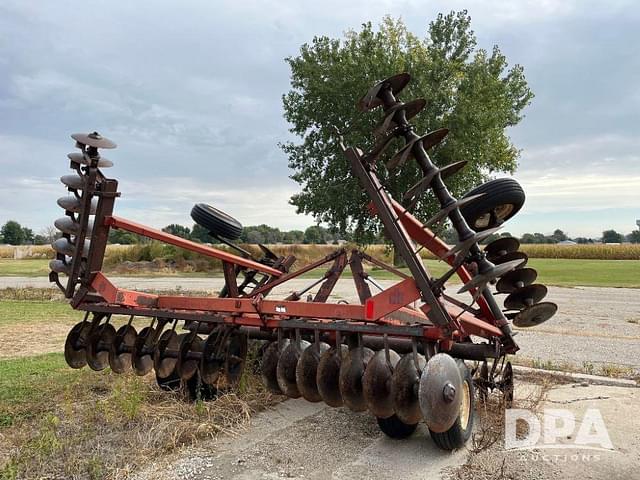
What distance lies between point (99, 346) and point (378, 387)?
267 centimetres

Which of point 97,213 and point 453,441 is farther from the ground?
point 97,213

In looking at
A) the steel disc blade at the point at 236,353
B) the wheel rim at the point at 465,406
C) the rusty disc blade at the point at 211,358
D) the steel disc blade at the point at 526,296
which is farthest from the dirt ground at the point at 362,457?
the steel disc blade at the point at 526,296

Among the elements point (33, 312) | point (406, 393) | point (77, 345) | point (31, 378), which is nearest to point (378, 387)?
point (406, 393)

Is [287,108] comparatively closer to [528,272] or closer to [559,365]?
[559,365]

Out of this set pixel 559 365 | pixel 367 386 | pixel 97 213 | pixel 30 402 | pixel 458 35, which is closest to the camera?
pixel 367 386

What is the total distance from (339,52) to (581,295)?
15120mm

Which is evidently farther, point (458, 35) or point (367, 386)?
point (458, 35)

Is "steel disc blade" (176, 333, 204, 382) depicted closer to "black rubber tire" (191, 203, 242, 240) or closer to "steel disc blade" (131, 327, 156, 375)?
"steel disc blade" (131, 327, 156, 375)

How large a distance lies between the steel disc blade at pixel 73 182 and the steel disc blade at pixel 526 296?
344 centimetres

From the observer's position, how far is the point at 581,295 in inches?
620

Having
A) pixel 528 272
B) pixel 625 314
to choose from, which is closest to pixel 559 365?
pixel 528 272

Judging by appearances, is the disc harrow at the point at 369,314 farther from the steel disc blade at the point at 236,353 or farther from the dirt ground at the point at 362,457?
the dirt ground at the point at 362,457

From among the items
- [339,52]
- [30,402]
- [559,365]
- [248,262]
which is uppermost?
[339,52]

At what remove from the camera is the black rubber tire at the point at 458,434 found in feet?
11.8
